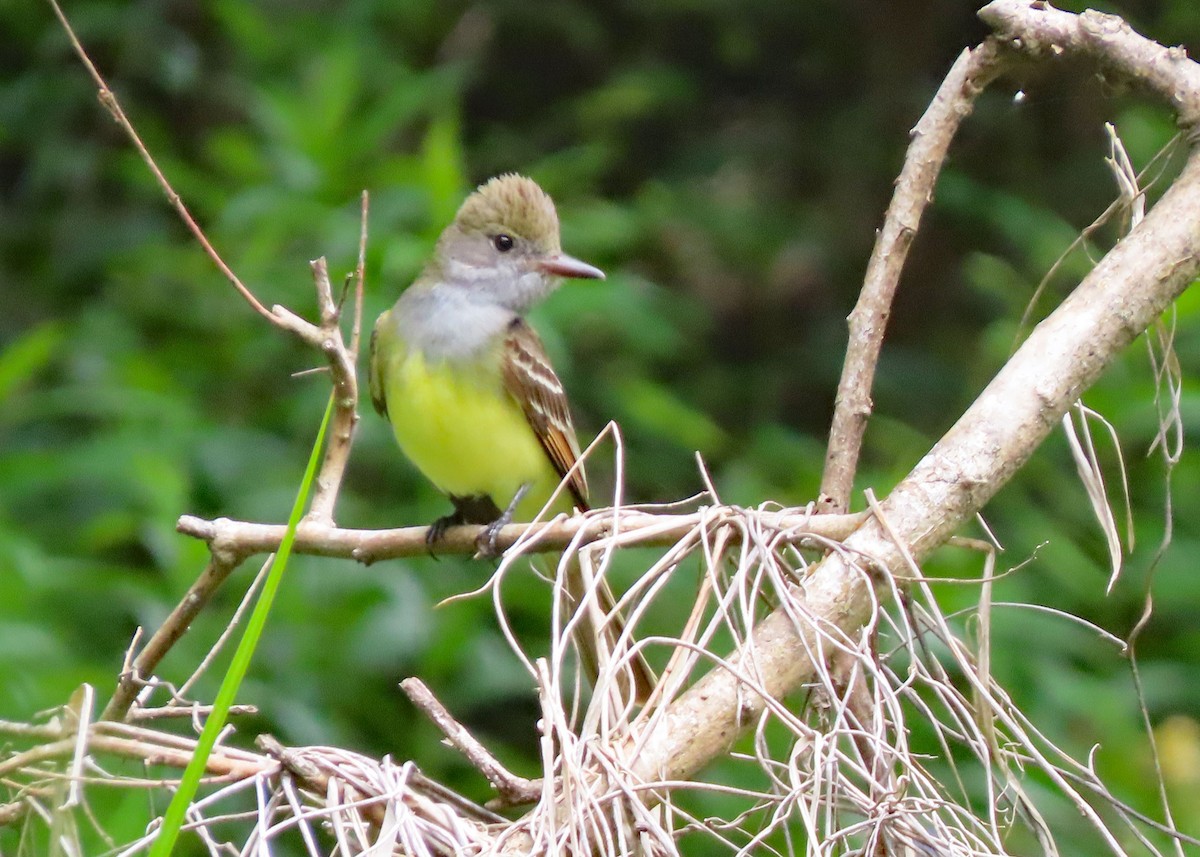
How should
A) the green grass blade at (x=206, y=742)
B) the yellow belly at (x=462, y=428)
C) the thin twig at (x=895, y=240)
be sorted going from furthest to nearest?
1. the yellow belly at (x=462, y=428)
2. the thin twig at (x=895, y=240)
3. the green grass blade at (x=206, y=742)

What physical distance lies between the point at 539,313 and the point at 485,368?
2.93 ft

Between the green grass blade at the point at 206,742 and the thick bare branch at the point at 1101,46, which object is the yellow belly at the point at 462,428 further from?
the green grass blade at the point at 206,742

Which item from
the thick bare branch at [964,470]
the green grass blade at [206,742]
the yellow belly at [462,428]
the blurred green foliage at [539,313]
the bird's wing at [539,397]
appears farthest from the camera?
the blurred green foliage at [539,313]

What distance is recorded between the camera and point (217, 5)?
470 cm

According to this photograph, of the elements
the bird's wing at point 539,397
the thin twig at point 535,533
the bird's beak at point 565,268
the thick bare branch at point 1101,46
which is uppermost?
the bird's beak at point 565,268

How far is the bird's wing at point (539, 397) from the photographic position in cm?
315

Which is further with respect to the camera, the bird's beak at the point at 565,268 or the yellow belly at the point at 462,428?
the bird's beak at the point at 565,268

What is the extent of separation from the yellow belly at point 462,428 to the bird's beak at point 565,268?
0.32m

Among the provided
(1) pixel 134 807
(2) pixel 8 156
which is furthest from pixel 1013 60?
(2) pixel 8 156

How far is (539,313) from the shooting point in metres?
3.97

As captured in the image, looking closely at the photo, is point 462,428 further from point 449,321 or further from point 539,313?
point 539,313

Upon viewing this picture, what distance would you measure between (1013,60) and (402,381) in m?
1.47

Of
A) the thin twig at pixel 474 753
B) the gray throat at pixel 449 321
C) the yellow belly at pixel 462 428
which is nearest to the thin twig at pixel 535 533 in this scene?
the thin twig at pixel 474 753

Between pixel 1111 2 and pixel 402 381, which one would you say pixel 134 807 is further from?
pixel 1111 2
